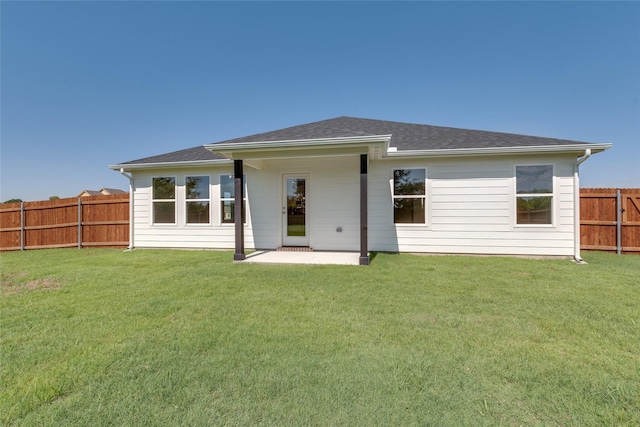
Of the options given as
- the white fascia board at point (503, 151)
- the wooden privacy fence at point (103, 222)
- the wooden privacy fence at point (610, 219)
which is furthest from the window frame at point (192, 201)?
the wooden privacy fence at point (610, 219)

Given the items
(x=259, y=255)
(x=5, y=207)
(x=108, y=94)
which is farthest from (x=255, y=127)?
(x=5, y=207)

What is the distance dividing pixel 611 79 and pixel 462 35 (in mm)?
6269

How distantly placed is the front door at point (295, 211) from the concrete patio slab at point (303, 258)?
68 cm

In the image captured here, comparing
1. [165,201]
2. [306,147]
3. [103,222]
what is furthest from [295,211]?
[103,222]

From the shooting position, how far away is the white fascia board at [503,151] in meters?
6.06

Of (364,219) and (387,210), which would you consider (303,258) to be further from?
(387,210)

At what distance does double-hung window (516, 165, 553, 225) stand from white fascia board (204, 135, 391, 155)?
387 cm

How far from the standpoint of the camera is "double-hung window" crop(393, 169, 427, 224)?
7.21 metres

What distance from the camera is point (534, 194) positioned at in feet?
21.9

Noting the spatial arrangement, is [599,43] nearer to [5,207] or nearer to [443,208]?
[443,208]

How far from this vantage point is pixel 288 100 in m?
12.9

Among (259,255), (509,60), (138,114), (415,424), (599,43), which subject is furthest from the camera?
(138,114)

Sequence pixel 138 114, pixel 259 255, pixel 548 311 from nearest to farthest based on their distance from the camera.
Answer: pixel 548 311
pixel 259 255
pixel 138 114

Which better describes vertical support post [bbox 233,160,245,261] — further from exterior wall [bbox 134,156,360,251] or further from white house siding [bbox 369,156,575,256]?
white house siding [bbox 369,156,575,256]
